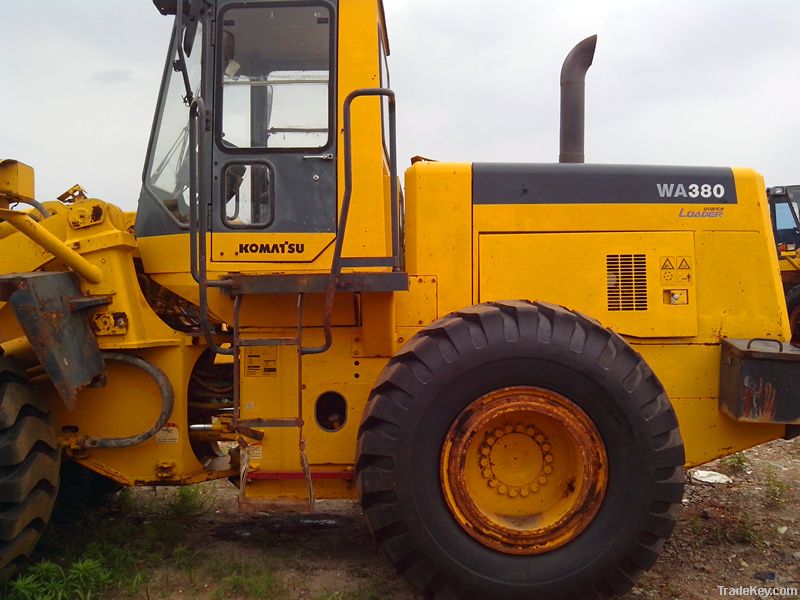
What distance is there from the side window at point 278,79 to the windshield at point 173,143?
222 millimetres

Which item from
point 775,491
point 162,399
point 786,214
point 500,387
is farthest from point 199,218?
point 786,214

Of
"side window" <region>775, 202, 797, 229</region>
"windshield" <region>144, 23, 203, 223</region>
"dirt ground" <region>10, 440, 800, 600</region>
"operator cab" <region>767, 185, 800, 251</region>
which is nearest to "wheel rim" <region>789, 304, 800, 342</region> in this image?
"operator cab" <region>767, 185, 800, 251</region>

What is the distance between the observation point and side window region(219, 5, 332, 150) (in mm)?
3553

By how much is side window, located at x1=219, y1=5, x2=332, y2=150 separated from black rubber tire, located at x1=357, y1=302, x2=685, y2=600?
134cm

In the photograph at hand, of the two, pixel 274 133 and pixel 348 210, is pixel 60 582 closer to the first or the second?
pixel 348 210

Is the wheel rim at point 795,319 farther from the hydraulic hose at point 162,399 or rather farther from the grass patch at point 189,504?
the hydraulic hose at point 162,399

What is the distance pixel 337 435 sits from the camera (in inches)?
144

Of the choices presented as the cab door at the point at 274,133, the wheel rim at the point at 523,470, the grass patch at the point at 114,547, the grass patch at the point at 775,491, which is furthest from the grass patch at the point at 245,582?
the grass patch at the point at 775,491

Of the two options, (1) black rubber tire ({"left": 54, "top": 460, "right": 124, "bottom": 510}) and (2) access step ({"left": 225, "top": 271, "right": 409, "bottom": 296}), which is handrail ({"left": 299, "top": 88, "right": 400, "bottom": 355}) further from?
(1) black rubber tire ({"left": 54, "top": 460, "right": 124, "bottom": 510})

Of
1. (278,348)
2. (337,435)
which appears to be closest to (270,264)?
(278,348)

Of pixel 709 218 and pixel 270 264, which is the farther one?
pixel 709 218

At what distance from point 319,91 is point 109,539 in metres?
2.84

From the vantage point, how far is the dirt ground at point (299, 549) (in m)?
3.46

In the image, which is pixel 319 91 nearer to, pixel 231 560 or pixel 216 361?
pixel 216 361
